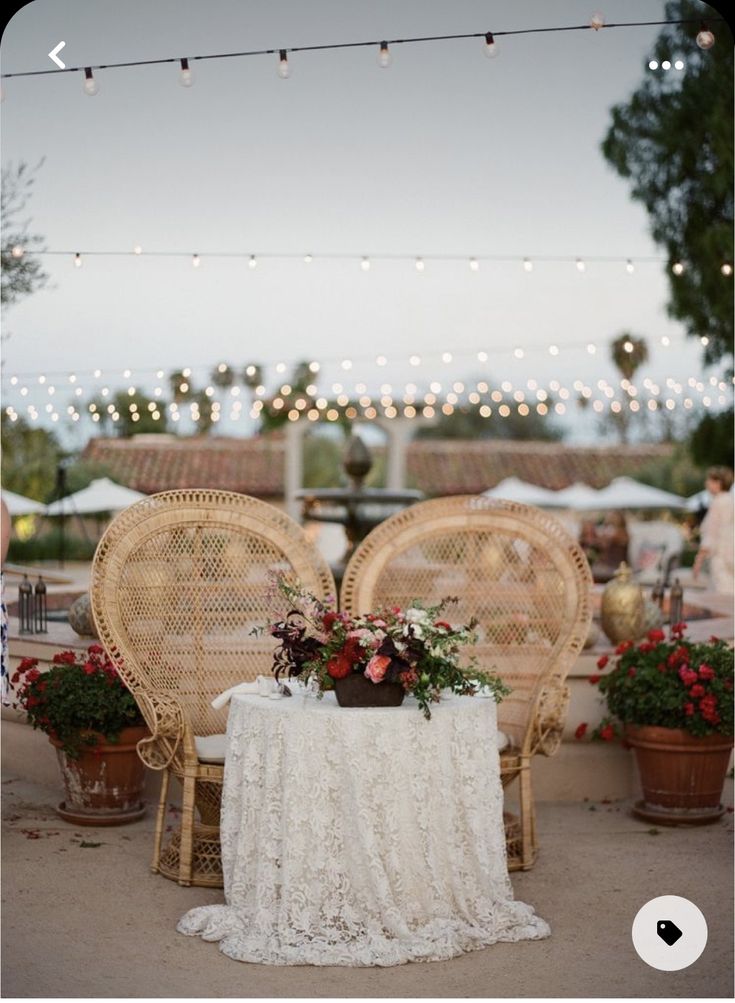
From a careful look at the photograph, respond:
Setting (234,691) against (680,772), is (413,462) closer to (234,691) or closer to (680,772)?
(680,772)

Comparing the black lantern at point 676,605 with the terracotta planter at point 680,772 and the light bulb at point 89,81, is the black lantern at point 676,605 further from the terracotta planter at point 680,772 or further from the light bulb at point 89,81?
the light bulb at point 89,81

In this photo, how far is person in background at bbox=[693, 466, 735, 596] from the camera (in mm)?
11125

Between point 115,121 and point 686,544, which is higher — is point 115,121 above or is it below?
above

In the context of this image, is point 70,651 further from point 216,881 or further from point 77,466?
point 77,466

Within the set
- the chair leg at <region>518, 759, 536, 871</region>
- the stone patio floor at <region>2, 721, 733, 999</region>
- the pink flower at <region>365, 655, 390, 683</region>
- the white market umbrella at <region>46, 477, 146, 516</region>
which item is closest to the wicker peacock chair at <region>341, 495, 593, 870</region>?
the chair leg at <region>518, 759, 536, 871</region>

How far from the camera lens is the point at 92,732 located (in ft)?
18.6

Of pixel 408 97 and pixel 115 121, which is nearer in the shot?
pixel 115 121

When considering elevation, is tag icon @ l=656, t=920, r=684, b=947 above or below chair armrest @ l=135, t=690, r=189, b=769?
below

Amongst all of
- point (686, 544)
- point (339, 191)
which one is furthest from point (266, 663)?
point (686, 544)

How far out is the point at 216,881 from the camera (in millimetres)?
4930

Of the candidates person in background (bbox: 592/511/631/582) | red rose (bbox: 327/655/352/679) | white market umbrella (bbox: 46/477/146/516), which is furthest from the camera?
white market umbrella (bbox: 46/477/146/516)

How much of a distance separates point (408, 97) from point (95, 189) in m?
3.50

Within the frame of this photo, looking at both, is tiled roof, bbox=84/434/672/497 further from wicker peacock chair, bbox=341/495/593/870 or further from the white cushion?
the white cushion

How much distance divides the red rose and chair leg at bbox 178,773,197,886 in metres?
0.98
